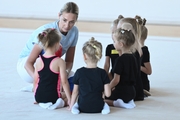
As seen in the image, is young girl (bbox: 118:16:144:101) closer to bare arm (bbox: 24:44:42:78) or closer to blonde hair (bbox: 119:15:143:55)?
blonde hair (bbox: 119:15:143:55)

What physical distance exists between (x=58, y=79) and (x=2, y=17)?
695cm

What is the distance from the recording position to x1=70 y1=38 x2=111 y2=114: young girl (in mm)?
3104

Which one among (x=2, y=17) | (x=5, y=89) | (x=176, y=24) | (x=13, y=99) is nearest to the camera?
(x=13, y=99)

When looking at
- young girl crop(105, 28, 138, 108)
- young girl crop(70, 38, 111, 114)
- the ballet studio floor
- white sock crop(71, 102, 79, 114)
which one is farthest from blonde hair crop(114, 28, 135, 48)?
white sock crop(71, 102, 79, 114)

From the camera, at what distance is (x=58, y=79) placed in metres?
3.29

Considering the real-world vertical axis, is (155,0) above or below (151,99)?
above

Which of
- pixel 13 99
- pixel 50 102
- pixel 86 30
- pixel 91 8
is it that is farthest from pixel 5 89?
pixel 91 8

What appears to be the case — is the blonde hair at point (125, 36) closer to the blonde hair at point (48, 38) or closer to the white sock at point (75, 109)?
the blonde hair at point (48, 38)

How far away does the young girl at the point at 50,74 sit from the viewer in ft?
10.7

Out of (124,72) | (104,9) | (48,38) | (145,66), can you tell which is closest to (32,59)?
(48,38)

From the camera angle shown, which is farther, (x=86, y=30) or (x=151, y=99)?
(x=86, y=30)

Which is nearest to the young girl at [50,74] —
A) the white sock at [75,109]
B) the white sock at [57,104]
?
the white sock at [57,104]

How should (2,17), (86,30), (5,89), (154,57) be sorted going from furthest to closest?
(2,17) < (86,30) < (154,57) < (5,89)

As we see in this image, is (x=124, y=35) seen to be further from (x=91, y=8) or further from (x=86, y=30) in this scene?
(x=91, y=8)
